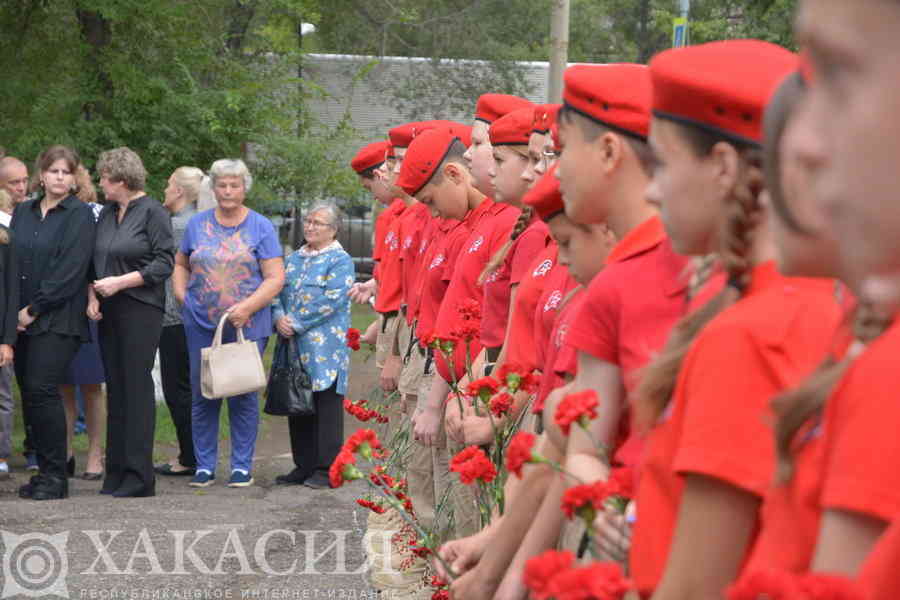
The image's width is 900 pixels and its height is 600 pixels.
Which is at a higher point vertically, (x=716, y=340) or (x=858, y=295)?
(x=858, y=295)

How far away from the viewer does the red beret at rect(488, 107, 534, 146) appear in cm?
512

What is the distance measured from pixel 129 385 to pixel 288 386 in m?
1.11

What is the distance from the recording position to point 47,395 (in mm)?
8820

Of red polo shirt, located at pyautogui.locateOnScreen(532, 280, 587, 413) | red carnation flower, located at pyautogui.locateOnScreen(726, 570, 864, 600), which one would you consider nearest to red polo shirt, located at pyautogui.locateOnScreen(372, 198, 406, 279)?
red polo shirt, located at pyautogui.locateOnScreen(532, 280, 587, 413)

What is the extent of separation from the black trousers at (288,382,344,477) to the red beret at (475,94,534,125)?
3697mm

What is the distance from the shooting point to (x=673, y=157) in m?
1.99

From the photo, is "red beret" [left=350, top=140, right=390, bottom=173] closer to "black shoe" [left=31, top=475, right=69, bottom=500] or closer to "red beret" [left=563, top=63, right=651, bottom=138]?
"black shoe" [left=31, top=475, right=69, bottom=500]

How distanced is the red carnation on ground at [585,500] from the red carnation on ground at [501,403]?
1.57m

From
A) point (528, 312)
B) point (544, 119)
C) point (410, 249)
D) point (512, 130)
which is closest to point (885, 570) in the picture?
point (528, 312)

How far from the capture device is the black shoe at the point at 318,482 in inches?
372

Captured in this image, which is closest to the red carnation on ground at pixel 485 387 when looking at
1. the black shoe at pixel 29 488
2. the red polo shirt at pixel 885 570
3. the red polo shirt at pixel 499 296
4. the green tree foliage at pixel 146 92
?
the red polo shirt at pixel 499 296

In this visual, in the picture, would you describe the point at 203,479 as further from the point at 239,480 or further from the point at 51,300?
the point at 51,300

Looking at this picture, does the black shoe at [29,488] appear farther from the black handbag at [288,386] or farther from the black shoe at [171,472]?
the black handbag at [288,386]

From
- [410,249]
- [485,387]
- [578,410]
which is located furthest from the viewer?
[410,249]
